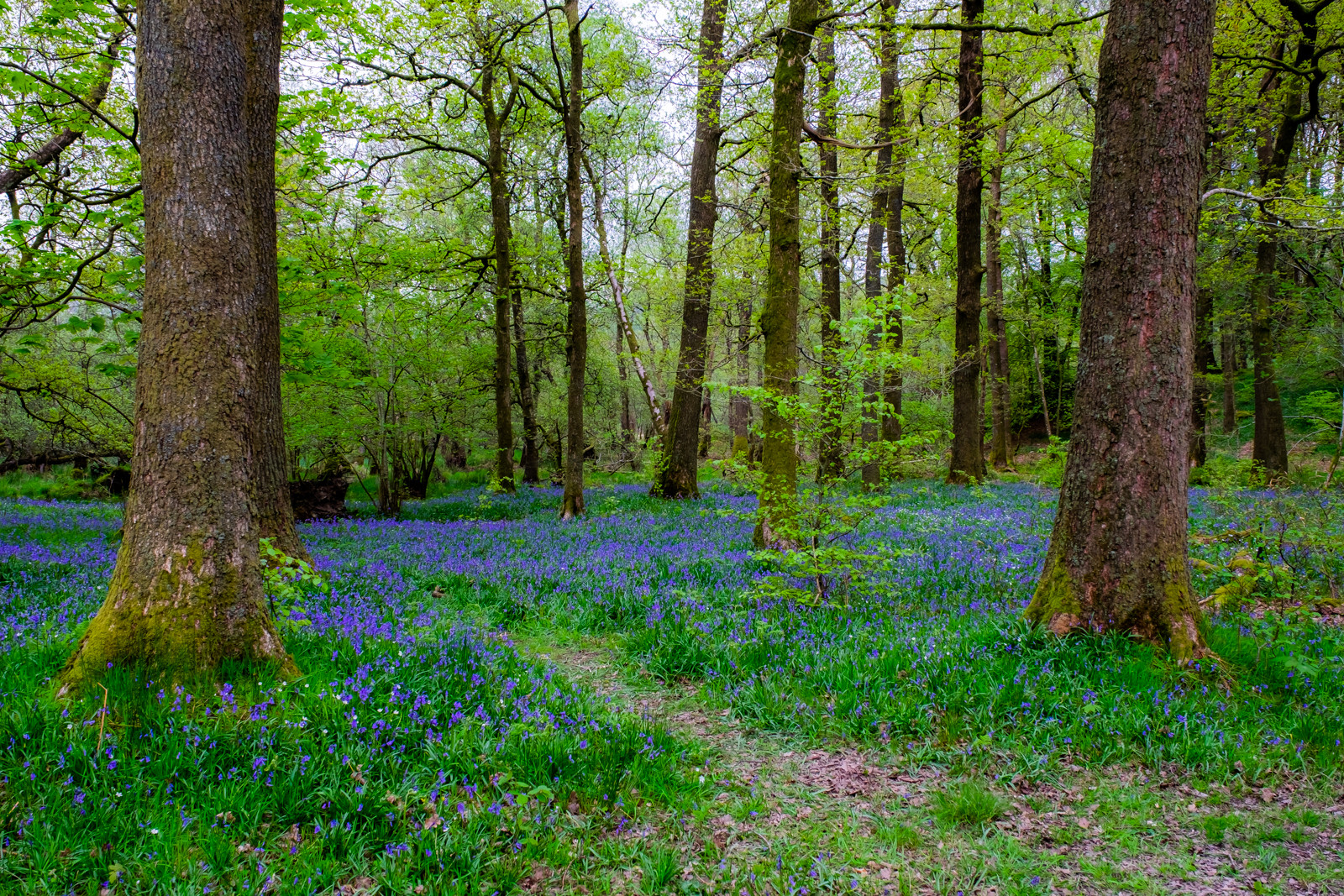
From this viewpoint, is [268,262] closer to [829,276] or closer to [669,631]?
[669,631]

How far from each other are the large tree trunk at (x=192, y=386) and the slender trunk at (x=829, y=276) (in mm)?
3819

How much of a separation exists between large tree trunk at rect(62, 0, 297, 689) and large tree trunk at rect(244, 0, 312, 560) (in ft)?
3.09

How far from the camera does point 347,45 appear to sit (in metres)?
11.4

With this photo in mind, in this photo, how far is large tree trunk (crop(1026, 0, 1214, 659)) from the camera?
439cm

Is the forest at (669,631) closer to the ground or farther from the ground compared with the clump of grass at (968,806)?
farther from the ground

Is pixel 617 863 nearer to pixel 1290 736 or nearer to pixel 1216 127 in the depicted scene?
pixel 1290 736

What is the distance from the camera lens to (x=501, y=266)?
50.4 feet

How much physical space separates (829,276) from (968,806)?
14.7 meters

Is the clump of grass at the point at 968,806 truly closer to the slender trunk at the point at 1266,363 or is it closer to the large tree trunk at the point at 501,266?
the large tree trunk at the point at 501,266

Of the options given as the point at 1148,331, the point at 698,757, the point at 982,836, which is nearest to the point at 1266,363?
the point at 1148,331

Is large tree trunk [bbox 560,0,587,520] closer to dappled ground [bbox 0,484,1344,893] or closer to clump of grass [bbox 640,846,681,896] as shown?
dappled ground [bbox 0,484,1344,893]

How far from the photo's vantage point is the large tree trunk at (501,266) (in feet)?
48.6

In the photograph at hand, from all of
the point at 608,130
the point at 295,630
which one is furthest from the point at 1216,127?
the point at 295,630

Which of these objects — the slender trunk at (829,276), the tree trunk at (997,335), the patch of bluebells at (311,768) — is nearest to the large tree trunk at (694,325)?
the slender trunk at (829,276)
